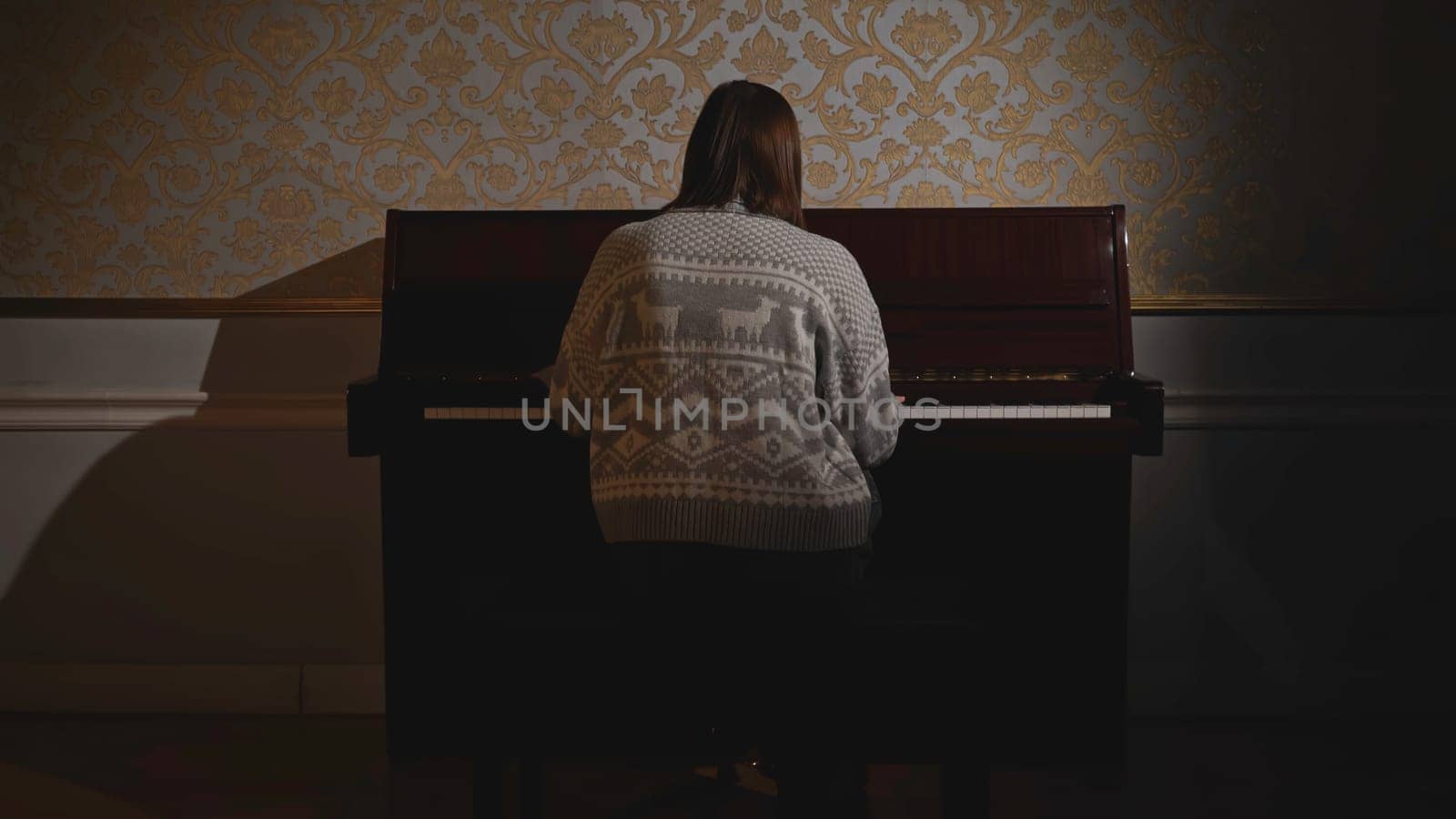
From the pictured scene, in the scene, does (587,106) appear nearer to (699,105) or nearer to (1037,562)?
(699,105)

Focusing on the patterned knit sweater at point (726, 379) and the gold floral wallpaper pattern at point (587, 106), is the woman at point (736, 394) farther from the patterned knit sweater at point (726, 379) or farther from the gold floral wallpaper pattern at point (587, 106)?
the gold floral wallpaper pattern at point (587, 106)

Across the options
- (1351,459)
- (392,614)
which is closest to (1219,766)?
(1351,459)

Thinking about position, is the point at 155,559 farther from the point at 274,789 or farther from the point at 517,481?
the point at 517,481

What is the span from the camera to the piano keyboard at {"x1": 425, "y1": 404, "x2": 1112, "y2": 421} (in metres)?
1.82

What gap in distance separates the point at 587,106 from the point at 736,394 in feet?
4.19

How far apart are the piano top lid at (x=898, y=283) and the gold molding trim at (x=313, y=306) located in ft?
1.17

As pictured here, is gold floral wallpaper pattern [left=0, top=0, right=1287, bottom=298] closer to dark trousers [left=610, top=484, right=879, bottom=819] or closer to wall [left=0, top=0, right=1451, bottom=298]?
wall [left=0, top=0, right=1451, bottom=298]

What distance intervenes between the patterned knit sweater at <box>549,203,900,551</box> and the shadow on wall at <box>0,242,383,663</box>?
4.12 ft

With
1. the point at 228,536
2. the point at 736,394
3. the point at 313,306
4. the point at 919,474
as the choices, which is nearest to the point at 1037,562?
the point at 919,474

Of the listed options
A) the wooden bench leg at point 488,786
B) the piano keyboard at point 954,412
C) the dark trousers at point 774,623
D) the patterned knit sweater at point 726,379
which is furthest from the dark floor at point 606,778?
the patterned knit sweater at point 726,379

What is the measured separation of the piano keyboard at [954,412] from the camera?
182 centimetres

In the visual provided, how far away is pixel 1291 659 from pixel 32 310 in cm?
300

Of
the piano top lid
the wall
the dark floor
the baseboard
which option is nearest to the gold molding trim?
the wall

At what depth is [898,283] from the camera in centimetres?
208
